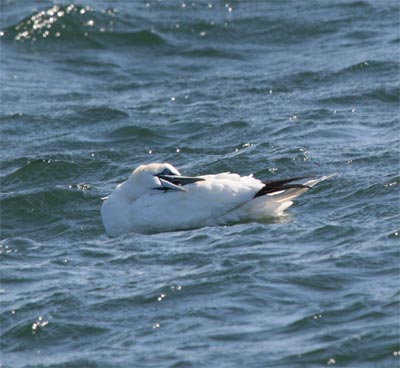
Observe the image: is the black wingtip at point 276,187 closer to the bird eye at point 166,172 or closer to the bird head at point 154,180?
the bird head at point 154,180

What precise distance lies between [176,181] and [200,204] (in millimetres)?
387

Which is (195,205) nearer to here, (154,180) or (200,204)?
(200,204)

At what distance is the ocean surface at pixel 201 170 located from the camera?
28.1 ft

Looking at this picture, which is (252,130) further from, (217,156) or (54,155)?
(54,155)

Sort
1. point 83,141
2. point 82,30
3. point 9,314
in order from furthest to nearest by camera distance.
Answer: point 82,30 → point 83,141 → point 9,314

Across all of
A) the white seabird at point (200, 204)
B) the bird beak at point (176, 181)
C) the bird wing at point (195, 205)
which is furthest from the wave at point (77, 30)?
the bird wing at point (195, 205)

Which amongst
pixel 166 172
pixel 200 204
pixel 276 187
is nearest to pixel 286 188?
pixel 276 187

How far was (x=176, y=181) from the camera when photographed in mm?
11758

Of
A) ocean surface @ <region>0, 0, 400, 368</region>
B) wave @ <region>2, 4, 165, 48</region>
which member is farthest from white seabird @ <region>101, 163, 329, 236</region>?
wave @ <region>2, 4, 165, 48</region>

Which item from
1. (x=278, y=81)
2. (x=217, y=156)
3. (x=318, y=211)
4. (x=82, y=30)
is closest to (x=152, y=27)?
(x=82, y=30)

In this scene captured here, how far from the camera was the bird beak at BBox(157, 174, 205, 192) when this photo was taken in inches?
457

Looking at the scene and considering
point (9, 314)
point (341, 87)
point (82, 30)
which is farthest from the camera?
point (82, 30)

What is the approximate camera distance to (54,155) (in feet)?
47.8

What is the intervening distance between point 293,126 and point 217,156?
4.04ft
